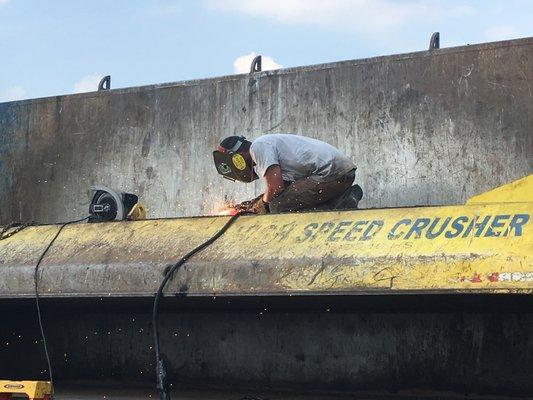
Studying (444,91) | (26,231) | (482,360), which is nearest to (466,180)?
(444,91)

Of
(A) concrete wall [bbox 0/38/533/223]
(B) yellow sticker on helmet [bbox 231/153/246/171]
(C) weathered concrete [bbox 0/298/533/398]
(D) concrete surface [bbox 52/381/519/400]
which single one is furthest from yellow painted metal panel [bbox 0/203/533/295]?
(A) concrete wall [bbox 0/38/533/223]

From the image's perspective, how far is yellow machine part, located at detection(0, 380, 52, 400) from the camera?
4367 millimetres

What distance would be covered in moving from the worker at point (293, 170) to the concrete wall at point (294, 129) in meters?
0.41

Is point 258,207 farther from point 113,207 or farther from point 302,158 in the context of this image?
point 113,207

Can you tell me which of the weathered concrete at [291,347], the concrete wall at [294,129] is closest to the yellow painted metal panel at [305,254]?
the weathered concrete at [291,347]

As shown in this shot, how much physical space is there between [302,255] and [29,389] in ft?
5.10

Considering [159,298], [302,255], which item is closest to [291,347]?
[159,298]

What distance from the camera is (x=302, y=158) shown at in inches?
193

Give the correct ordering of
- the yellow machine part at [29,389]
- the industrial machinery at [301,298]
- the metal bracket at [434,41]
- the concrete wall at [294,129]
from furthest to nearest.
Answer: the metal bracket at [434,41]
the concrete wall at [294,129]
the yellow machine part at [29,389]
the industrial machinery at [301,298]

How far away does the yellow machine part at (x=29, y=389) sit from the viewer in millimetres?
4367

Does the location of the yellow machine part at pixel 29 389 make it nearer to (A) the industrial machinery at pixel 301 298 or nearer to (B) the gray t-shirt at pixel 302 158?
(A) the industrial machinery at pixel 301 298

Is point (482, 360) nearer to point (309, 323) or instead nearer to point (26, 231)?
point (309, 323)

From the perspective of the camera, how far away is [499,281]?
3.38m

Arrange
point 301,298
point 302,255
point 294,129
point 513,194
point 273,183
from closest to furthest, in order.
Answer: point 302,255 → point 513,194 → point 301,298 → point 273,183 → point 294,129
